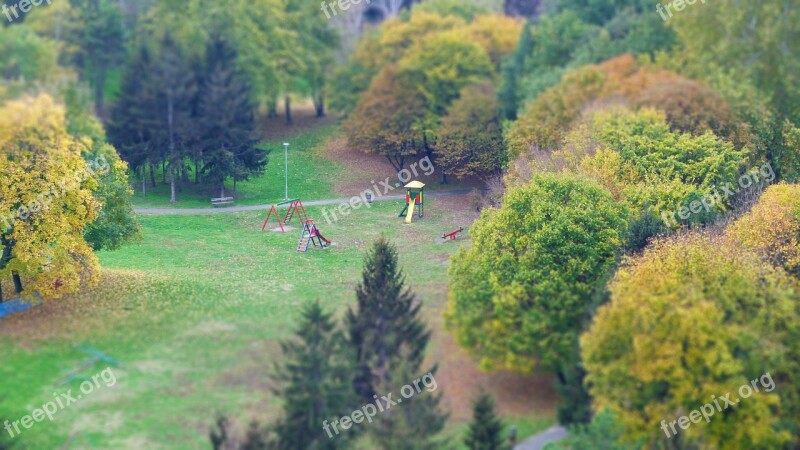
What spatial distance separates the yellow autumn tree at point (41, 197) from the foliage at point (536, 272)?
59.0ft

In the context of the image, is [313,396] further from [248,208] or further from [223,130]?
[223,130]

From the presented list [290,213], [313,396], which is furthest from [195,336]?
[290,213]

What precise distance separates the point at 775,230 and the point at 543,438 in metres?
16.4

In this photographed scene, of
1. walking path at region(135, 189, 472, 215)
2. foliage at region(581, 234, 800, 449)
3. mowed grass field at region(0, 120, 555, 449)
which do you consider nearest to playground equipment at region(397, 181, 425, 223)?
walking path at region(135, 189, 472, 215)

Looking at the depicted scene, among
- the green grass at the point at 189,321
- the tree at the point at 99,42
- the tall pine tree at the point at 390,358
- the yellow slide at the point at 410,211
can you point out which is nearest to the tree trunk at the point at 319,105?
the tree at the point at 99,42

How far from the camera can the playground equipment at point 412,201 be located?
65544mm

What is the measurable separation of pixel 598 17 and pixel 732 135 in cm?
3575

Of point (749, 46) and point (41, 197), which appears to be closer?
point (41, 197)

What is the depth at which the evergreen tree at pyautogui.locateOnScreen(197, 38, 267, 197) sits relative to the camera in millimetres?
70938

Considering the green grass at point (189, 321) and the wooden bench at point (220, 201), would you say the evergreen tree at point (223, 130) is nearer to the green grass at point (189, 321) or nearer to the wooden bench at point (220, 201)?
the wooden bench at point (220, 201)

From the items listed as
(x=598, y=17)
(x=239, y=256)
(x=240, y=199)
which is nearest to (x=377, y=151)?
(x=240, y=199)

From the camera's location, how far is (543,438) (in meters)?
35.8

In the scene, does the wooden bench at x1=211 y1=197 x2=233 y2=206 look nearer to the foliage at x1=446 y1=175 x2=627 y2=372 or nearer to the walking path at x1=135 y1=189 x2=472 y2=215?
the walking path at x1=135 y1=189 x2=472 y2=215

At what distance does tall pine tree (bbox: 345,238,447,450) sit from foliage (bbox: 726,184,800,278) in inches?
625
